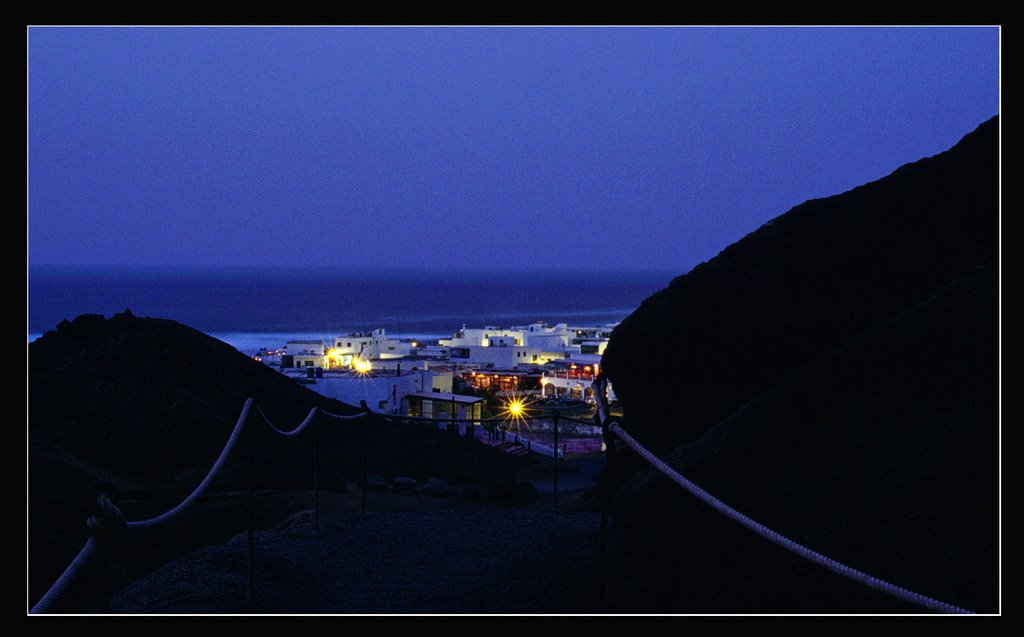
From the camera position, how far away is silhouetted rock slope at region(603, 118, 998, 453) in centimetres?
802

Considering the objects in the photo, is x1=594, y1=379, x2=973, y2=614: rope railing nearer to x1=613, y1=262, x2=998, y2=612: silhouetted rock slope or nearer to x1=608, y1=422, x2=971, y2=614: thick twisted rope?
x1=608, y1=422, x2=971, y2=614: thick twisted rope

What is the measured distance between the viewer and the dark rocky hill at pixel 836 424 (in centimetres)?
429

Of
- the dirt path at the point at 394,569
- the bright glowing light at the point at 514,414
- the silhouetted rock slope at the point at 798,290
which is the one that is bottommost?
the bright glowing light at the point at 514,414

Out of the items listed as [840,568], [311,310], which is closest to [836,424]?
[840,568]

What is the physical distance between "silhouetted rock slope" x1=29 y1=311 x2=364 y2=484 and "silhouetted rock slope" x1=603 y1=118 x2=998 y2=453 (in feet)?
42.7

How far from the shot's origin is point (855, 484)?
4734mm

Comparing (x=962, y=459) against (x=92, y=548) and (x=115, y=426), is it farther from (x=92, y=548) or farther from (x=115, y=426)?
(x=115, y=426)

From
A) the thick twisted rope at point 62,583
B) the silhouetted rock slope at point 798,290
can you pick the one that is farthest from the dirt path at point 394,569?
the thick twisted rope at point 62,583

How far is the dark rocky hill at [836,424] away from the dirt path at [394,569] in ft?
3.07

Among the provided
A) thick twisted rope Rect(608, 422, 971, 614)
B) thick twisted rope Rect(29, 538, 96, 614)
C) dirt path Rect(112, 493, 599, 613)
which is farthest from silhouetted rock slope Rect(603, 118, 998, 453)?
thick twisted rope Rect(29, 538, 96, 614)

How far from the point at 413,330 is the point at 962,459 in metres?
116

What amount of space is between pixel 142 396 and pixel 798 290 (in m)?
17.8

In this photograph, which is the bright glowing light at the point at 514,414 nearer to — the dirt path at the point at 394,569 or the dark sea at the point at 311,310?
the dirt path at the point at 394,569

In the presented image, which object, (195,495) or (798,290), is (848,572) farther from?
(798,290)
